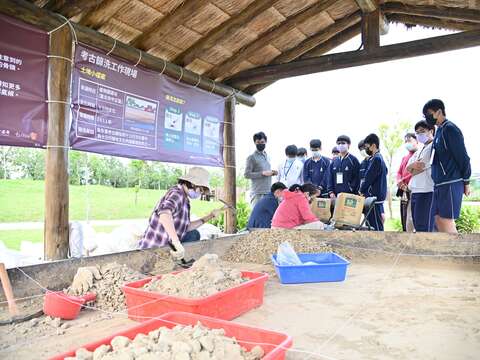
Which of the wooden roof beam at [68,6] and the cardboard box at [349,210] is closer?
the wooden roof beam at [68,6]

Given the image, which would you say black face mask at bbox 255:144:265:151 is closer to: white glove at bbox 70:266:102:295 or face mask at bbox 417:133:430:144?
face mask at bbox 417:133:430:144

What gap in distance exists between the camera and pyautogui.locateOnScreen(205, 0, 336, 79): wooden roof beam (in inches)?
165

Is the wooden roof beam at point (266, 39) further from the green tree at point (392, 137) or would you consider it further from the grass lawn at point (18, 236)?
the green tree at point (392, 137)

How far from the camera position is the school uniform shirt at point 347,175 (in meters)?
4.78

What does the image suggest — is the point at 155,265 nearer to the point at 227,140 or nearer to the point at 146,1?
the point at 146,1

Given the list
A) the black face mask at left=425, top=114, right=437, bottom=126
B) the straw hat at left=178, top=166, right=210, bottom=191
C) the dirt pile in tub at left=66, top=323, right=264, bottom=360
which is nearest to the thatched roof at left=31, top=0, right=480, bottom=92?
the black face mask at left=425, top=114, right=437, bottom=126

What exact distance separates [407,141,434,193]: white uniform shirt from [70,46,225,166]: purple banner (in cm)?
225

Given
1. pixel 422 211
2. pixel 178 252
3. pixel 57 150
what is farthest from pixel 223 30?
pixel 422 211

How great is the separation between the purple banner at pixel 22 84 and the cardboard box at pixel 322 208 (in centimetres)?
297

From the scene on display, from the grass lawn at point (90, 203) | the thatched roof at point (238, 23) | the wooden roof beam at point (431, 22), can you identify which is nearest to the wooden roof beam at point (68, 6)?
the thatched roof at point (238, 23)

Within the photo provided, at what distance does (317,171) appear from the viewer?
5.20 metres

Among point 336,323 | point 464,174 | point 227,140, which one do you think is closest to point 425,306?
point 336,323

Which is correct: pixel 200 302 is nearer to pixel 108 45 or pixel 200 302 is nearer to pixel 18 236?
pixel 108 45

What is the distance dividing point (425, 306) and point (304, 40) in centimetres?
358
